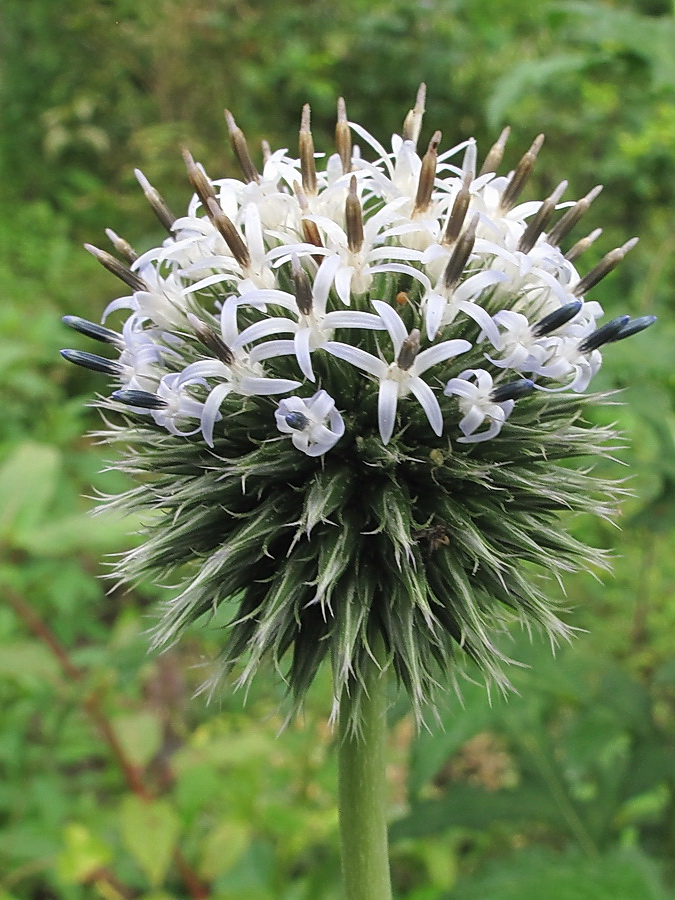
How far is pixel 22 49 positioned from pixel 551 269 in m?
8.30

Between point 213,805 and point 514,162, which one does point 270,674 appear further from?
point 514,162

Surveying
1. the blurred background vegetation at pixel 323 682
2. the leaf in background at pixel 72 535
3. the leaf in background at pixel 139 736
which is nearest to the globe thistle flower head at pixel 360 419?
the blurred background vegetation at pixel 323 682

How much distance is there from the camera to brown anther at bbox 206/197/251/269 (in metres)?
1.35

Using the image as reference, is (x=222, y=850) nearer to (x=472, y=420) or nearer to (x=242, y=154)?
(x=472, y=420)

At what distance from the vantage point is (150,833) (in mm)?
2203

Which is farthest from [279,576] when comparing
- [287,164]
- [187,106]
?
[187,106]

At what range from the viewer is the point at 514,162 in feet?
16.4

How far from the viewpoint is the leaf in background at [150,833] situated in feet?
7.00

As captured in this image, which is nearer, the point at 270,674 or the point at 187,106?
the point at 270,674

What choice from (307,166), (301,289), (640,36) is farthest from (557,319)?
(640,36)

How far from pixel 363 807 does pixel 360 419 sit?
2.13ft

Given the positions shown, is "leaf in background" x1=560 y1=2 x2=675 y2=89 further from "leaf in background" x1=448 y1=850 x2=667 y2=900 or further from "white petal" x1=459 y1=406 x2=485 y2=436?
"leaf in background" x1=448 y1=850 x2=667 y2=900

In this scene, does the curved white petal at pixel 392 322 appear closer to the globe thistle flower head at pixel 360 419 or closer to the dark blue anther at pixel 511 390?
the globe thistle flower head at pixel 360 419

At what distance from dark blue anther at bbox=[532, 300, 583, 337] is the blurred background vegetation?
382 millimetres
